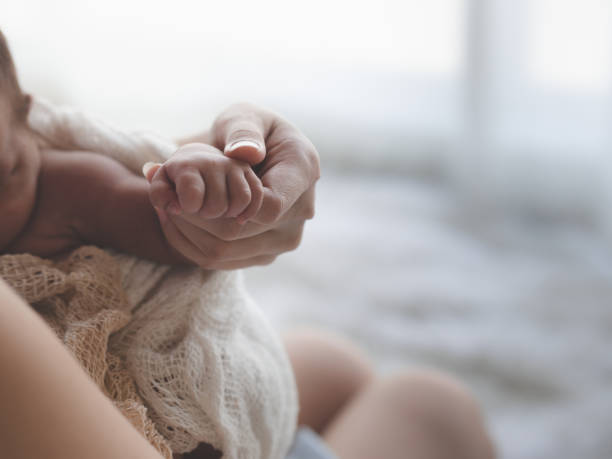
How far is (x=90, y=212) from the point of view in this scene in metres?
0.43

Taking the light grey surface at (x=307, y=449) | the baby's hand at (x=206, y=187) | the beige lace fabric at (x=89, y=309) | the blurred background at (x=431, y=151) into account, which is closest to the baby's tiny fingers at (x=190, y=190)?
the baby's hand at (x=206, y=187)

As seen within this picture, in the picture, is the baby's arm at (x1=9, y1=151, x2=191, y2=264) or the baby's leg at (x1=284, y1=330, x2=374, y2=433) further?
the baby's leg at (x1=284, y1=330, x2=374, y2=433)

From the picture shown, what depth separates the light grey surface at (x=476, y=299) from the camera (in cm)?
101

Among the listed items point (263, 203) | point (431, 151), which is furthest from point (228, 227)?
point (431, 151)

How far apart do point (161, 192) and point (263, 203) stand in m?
0.05

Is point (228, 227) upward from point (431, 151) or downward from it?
upward

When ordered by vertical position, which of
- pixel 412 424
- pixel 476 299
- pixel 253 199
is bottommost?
pixel 476 299

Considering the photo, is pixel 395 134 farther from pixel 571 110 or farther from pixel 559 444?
pixel 559 444

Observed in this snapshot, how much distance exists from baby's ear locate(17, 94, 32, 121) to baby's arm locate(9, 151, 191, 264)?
3cm

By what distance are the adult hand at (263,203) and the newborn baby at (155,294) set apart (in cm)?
3

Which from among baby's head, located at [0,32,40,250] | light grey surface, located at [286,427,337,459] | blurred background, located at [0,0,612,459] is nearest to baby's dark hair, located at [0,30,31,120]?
baby's head, located at [0,32,40,250]

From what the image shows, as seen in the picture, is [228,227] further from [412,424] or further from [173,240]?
[412,424]

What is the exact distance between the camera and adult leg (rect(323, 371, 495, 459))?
24.0 inches

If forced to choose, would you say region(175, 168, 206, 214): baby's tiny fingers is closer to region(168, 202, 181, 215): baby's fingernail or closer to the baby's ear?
region(168, 202, 181, 215): baby's fingernail
